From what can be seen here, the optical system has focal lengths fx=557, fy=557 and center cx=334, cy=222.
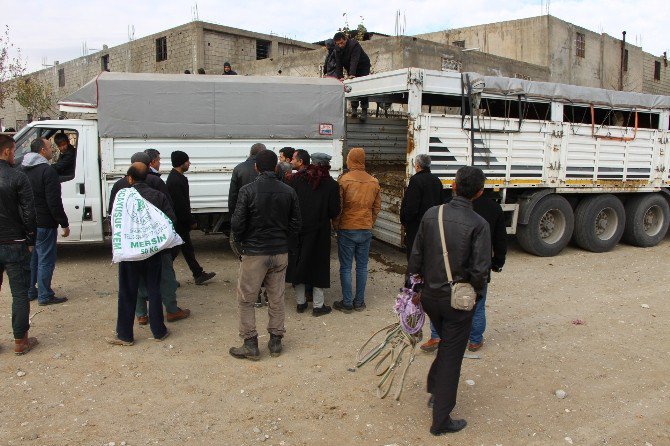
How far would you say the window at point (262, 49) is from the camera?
949 inches

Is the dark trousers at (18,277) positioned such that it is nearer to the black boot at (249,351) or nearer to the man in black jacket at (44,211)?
the man in black jacket at (44,211)

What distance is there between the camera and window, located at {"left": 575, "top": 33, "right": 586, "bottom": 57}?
24391 mm

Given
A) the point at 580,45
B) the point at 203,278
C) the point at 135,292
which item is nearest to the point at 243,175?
the point at 203,278

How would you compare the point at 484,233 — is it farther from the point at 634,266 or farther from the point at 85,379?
the point at 634,266

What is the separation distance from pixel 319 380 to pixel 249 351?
69 centimetres

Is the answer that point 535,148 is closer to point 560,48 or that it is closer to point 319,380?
point 319,380

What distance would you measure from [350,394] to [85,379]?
2.05 metres

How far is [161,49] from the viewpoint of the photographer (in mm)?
23047

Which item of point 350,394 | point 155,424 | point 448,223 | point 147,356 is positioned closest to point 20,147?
point 147,356

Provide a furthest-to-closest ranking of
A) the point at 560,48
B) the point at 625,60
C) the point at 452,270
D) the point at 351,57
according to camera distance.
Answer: the point at 625,60 → the point at 560,48 → the point at 351,57 → the point at 452,270

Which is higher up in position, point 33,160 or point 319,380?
point 33,160

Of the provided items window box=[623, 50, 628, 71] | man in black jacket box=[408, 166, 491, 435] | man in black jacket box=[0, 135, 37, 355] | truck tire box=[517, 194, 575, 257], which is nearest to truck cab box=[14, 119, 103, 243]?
man in black jacket box=[0, 135, 37, 355]

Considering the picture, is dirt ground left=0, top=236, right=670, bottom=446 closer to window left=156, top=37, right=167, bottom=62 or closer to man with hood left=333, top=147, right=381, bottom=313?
man with hood left=333, top=147, right=381, bottom=313

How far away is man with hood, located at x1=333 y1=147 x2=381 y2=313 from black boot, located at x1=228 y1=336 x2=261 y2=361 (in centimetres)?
154
